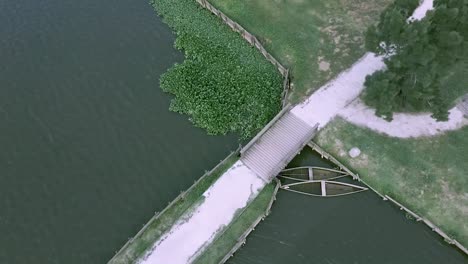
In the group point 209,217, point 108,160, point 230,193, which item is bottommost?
point 108,160

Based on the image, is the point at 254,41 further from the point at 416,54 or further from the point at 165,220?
the point at 165,220

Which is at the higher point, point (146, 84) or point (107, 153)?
point (146, 84)

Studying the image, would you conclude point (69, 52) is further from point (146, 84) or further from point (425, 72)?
point (425, 72)

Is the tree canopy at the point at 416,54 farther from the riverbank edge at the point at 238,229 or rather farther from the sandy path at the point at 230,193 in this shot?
the riverbank edge at the point at 238,229

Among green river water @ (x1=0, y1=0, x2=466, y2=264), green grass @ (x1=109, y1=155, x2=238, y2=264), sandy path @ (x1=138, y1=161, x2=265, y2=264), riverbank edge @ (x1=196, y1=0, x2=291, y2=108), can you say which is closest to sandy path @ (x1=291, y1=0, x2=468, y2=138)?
riverbank edge @ (x1=196, y1=0, x2=291, y2=108)

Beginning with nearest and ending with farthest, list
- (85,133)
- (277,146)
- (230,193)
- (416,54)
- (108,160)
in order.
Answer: (416,54) → (230,193) → (277,146) → (108,160) → (85,133)

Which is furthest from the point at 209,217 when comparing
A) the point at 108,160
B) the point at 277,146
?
the point at 108,160

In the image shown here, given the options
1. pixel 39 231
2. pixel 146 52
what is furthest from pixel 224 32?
pixel 39 231
